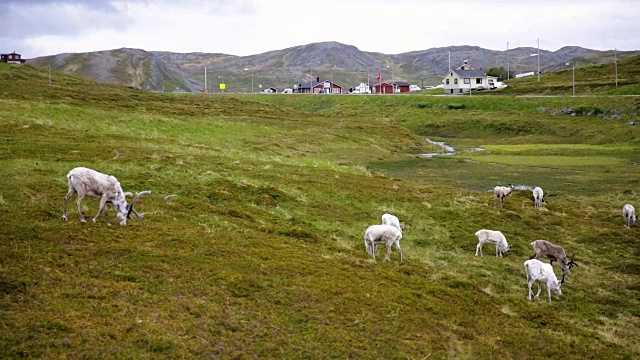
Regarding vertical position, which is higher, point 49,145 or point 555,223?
point 49,145

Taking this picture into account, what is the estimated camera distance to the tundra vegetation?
16672 mm

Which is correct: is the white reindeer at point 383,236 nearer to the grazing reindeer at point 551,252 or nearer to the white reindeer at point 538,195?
the grazing reindeer at point 551,252

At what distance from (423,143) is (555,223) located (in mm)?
60967

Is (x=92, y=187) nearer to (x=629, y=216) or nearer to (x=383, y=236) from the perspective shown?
(x=383, y=236)

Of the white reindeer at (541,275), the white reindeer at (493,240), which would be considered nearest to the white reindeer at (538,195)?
the white reindeer at (493,240)

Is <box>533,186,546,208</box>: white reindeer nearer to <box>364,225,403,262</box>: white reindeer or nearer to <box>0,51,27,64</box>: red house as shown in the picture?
<box>364,225,403,262</box>: white reindeer

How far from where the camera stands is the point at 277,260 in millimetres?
23719

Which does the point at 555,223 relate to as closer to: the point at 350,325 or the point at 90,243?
the point at 350,325

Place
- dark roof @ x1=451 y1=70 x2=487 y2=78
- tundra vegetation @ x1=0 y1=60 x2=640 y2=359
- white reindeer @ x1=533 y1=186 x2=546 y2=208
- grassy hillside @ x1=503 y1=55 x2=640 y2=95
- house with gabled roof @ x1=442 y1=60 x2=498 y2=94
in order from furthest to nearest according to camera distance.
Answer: dark roof @ x1=451 y1=70 x2=487 y2=78, house with gabled roof @ x1=442 y1=60 x2=498 y2=94, grassy hillside @ x1=503 y1=55 x2=640 y2=95, white reindeer @ x1=533 y1=186 x2=546 y2=208, tundra vegetation @ x1=0 y1=60 x2=640 y2=359

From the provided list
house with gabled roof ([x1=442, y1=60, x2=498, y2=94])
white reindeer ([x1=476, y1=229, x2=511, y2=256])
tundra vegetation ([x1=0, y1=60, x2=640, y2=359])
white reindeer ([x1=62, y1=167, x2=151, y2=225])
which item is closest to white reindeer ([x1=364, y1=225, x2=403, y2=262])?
tundra vegetation ([x1=0, y1=60, x2=640, y2=359])

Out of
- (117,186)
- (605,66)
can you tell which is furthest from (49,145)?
(605,66)

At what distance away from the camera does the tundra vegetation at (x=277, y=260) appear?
1667 cm

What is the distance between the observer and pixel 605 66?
187000mm

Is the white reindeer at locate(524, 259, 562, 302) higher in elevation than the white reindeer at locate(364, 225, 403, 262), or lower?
lower
